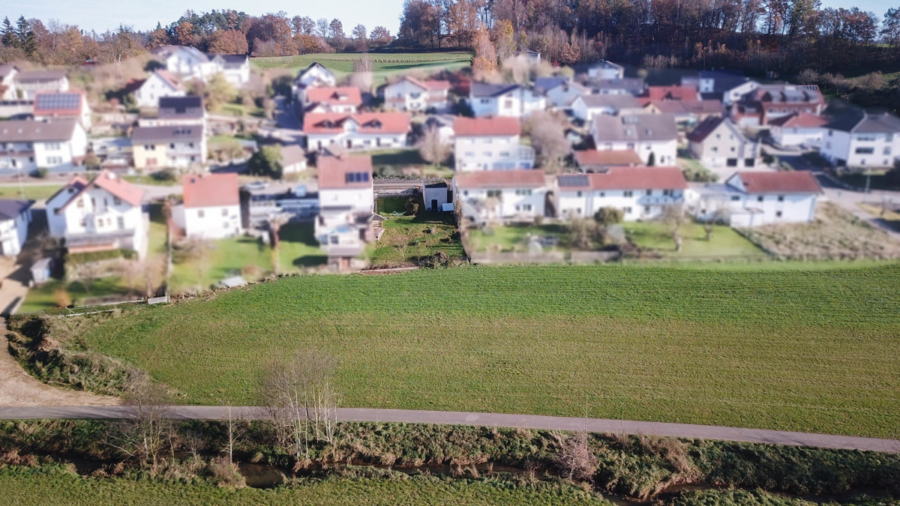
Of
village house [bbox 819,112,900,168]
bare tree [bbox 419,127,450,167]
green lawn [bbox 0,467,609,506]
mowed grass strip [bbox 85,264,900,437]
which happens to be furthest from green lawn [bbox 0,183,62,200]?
mowed grass strip [bbox 85,264,900,437]

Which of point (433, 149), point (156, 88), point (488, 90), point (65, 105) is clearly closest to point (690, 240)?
point (488, 90)

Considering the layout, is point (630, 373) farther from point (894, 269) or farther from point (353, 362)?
point (894, 269)

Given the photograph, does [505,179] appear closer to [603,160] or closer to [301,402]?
[603,160]

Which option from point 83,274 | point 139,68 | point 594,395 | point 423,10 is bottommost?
point 594,395

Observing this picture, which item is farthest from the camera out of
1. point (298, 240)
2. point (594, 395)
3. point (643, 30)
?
point (594, 395)

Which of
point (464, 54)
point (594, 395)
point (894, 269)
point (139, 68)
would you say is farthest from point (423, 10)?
point (894, 269)

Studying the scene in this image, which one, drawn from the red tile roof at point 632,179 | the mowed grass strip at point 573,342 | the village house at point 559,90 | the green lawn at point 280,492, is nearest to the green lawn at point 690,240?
the red tile roof at point 632,179

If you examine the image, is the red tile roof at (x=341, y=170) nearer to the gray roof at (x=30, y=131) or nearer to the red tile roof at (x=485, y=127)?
the red tile roof at (x=485, y=127)
